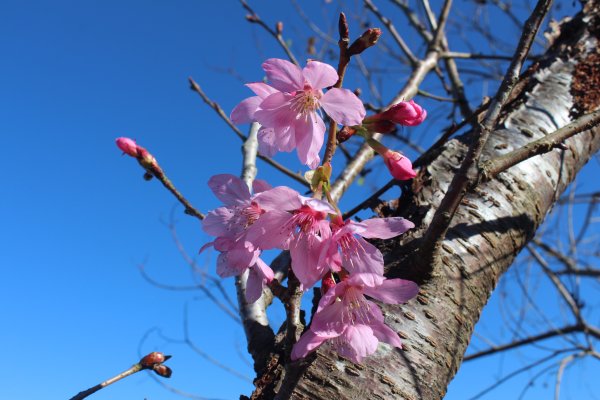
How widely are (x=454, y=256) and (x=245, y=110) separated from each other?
65 cm

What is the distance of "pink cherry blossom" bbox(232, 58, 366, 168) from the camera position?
873 mm

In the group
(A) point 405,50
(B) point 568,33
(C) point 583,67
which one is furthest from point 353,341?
(A) point 405,50

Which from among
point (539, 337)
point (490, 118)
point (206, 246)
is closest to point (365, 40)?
point (490, 118)

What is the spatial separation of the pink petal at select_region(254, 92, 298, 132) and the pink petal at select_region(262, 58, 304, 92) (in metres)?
0.02

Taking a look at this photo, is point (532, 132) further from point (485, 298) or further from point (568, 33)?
point (568, 33)

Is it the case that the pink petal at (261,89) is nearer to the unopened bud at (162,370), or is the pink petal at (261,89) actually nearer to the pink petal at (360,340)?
the pink petal at (360,340)

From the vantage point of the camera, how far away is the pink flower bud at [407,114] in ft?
3.01

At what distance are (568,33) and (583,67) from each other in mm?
335

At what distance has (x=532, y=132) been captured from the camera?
5.38ft

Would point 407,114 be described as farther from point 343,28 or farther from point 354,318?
point 354,318

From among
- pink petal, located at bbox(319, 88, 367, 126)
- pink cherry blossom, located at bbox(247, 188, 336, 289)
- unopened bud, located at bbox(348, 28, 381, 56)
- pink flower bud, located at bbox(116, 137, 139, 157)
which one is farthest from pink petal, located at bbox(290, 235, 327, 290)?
pink flower bud, located at bbox(116, 137, 139, 157)

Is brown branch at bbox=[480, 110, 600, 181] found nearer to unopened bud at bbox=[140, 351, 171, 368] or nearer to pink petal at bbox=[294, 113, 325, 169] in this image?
pink petal at bbox=[294, 113, 325, 169]

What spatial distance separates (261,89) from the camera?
956 mm

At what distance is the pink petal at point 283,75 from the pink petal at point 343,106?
82 mm
